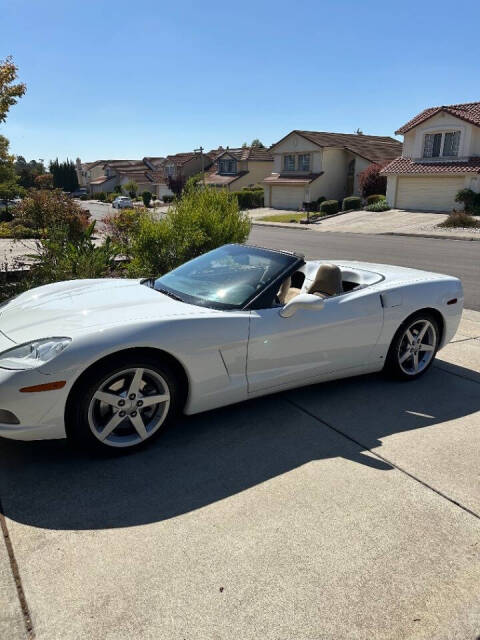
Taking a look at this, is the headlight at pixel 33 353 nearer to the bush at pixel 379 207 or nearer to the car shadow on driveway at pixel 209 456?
the car shadow on driveway at pixel 209 456

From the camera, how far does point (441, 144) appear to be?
30.7 metres

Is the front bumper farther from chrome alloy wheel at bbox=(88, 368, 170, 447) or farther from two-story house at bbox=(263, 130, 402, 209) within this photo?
two-story house at bbox=(263, 130, 402, 209)

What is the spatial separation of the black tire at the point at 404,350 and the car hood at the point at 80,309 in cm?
182

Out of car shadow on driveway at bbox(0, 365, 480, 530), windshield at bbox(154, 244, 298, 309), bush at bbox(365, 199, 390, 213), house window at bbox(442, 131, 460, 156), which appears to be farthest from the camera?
bush at bbox(365, 199, 390, 213)

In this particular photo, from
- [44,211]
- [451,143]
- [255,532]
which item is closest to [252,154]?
[451,143]

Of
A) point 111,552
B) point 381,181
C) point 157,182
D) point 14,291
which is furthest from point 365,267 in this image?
point 157,182

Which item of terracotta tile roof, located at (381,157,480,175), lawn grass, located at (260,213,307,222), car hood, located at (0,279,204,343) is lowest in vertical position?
lawn grass, located at (260,213,307,222)

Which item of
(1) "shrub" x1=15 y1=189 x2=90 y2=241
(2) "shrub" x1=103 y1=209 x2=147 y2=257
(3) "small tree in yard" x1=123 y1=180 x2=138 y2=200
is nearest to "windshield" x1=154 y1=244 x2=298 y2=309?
(2) "shrub" x1=103 y1=209 x2=147 y2=257

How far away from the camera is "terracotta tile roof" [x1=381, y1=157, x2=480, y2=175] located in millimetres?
28469

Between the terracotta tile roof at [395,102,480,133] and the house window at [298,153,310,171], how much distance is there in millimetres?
9197

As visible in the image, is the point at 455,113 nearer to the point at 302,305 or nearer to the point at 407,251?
the point at 407,251

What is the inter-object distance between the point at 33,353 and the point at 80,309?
0.58 m

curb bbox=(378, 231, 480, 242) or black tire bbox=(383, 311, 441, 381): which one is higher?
black tire bbox=(383, 311, 441, 381)

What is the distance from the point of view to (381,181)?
118ft
